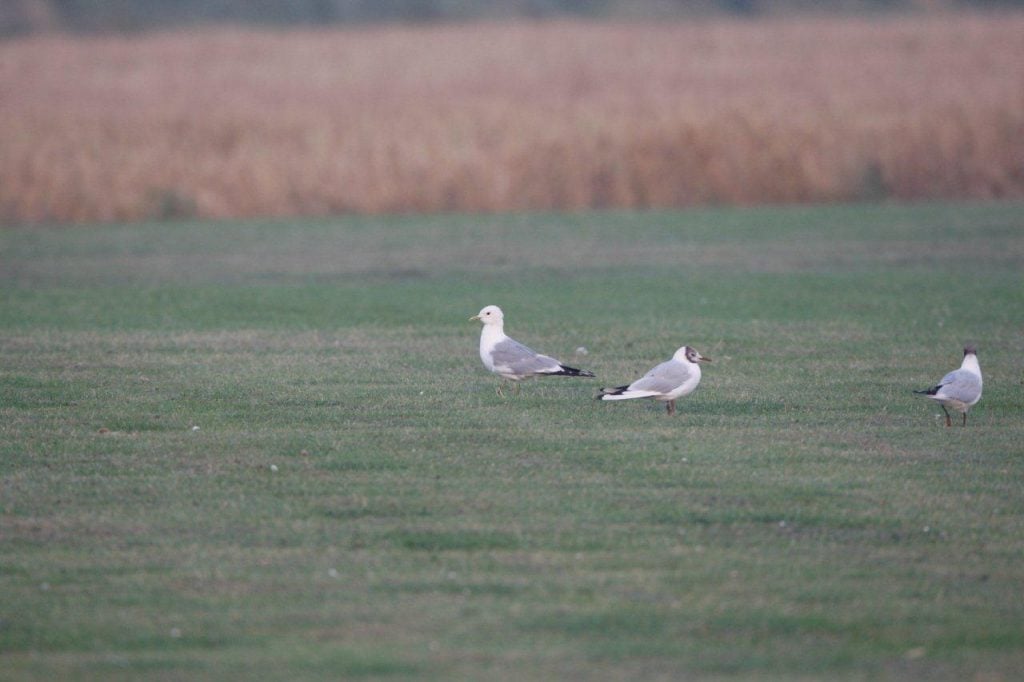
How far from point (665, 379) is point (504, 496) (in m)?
2.27

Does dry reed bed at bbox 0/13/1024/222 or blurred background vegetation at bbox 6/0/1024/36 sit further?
blurred background vegetation at bbox 6/0/1024/36

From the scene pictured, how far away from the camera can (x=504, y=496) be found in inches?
343

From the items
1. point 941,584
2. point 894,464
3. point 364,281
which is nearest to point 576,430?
point 894,464

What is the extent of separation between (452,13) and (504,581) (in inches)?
3189

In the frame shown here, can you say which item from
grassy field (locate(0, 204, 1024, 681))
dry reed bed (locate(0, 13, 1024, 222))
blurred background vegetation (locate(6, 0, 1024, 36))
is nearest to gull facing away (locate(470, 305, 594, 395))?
grassy field (locate(0, 204, 1024, 681))

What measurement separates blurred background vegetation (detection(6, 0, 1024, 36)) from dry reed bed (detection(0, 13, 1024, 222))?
37.6 m

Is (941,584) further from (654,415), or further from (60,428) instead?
(60,428)

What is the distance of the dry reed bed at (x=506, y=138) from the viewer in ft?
101

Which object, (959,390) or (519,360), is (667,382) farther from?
(959,390)

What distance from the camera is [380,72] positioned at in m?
42.2

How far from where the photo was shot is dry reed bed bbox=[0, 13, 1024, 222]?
101 ft

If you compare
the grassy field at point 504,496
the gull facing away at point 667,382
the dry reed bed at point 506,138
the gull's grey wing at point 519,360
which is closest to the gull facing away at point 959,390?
the grassy field at point 504,496

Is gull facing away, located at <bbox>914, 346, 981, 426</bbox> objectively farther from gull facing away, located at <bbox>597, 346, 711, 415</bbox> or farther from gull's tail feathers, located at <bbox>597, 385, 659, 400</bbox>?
gull's tail feathers, located at <bbox>597, 385, 659, 400</bbox>

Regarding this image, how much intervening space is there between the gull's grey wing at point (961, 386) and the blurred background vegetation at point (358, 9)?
67271 mm
